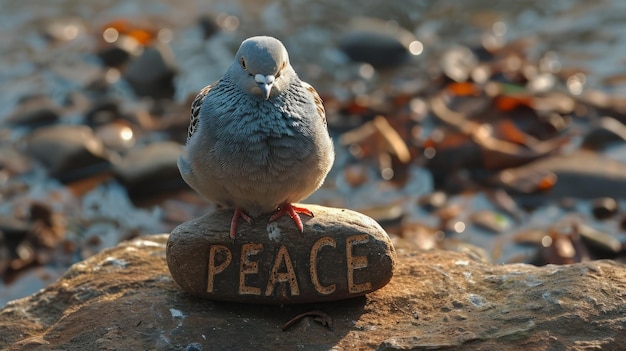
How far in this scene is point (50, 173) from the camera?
35.2 feet

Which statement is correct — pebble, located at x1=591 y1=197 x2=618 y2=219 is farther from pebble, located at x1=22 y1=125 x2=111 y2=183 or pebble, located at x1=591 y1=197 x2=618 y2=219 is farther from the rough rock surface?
pebble, located at x1=22 y1=125 x2=111 y2=183

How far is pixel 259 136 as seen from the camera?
18.1 feet

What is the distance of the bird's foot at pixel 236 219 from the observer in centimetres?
584

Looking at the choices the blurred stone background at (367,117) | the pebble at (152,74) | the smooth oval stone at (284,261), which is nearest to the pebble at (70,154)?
the blurred stone background at (367,117)

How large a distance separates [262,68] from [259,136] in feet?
1.36

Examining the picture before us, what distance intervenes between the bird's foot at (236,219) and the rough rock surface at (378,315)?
1.68 ft

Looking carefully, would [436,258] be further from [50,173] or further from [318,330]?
[50,173]

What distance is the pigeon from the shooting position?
217 inches

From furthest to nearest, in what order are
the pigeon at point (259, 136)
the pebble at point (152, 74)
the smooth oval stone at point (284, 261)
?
1. the pebble at point (152, 74)
2. the smooth oval stone at point (284, 261)
3. the pigeon at point (259, 136)

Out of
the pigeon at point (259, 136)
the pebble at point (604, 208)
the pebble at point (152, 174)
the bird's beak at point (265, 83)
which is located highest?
the bird's beak at point (265, 83)

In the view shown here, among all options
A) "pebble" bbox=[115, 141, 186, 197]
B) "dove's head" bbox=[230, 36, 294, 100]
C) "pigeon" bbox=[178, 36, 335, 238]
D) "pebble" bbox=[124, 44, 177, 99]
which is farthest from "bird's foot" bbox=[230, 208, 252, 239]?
"pebble" bbox=[124, 44, 177, 99]

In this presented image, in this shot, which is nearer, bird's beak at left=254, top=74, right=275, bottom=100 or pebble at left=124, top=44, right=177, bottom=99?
bird's beak at left=254, top=74, right=275, bottom=100

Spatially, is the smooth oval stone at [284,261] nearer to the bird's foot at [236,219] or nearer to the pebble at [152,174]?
the bird's foot at [236,219]

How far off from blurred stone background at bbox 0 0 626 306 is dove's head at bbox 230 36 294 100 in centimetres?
343
